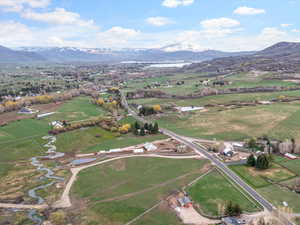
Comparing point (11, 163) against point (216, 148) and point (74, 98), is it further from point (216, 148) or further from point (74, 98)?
point (74, 98)

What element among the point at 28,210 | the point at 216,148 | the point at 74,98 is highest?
the point at 74,98

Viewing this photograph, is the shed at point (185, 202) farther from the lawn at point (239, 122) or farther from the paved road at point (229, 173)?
the lawn at point (239, 122)

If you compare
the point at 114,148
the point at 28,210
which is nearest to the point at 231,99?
the point at 114,148

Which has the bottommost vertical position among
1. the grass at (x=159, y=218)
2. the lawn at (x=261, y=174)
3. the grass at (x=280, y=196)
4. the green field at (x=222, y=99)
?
the grass at (x=159, y=218)

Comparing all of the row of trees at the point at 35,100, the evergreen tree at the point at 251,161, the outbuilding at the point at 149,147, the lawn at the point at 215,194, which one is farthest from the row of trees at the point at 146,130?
the row of trees at the point at 35,100

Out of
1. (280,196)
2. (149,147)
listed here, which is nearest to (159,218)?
(280,196)

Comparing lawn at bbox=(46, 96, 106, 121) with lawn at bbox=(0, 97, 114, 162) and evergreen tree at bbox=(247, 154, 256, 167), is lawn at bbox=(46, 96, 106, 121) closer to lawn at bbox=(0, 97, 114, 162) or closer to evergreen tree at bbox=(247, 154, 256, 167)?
lawn at bbox=(0, 97, 114, 162)
